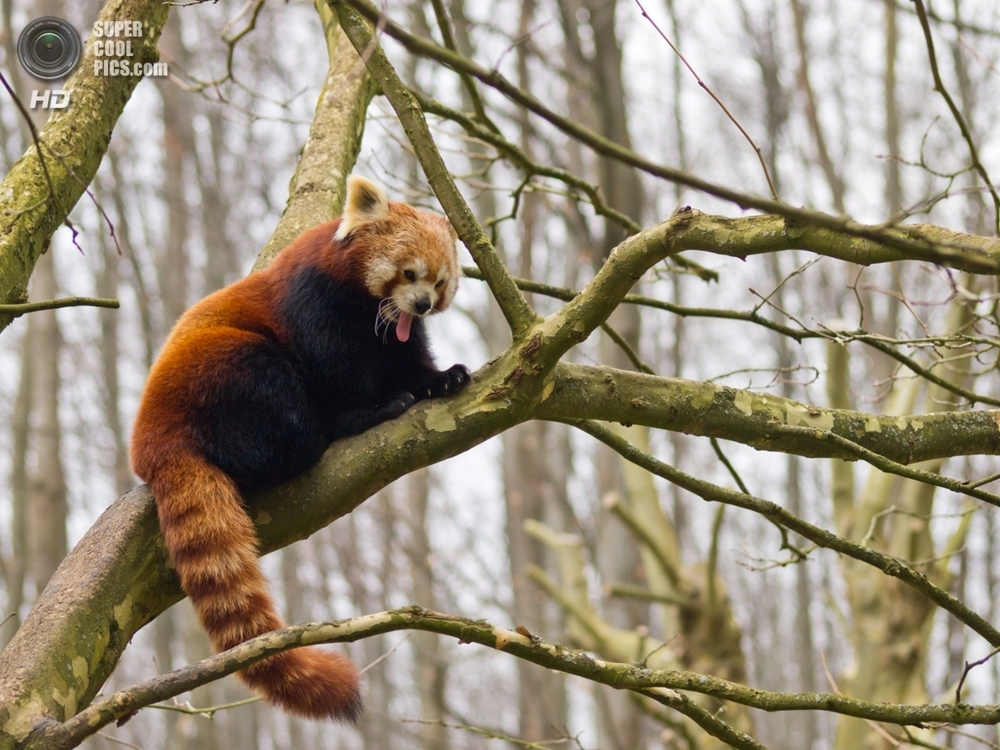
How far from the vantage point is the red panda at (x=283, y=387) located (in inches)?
110

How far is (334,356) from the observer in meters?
3.59

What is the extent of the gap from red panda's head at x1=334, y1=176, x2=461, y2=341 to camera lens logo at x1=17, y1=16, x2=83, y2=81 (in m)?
1.45

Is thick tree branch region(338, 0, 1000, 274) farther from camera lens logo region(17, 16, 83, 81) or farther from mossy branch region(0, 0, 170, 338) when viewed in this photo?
camera lens logo region(17, 16, 83, 81)

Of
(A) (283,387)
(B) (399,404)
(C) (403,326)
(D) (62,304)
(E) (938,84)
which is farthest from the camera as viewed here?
(C) (403,326)

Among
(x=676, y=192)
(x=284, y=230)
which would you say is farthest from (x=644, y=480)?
(x=676, y=192)

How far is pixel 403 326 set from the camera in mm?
3834

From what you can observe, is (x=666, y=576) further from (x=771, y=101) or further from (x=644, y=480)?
(x=771, y=101)

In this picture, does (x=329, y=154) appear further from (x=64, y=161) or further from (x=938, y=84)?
(x=938, y=84)

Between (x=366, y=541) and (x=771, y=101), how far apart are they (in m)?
9.64

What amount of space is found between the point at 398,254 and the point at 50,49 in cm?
191

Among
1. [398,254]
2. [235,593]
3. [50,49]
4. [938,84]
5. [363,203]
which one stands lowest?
[235,593]

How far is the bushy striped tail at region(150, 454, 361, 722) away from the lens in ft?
8.85

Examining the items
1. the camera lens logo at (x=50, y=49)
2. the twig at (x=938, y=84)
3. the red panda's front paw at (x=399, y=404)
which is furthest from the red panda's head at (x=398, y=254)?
the twig at (x=938, y=84)

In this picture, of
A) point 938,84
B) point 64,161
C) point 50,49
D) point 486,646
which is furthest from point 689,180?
point 50,49
